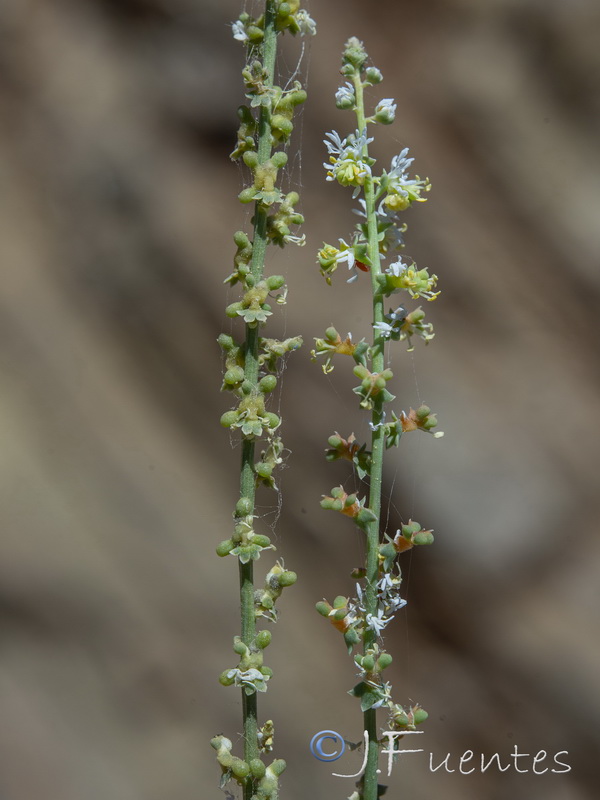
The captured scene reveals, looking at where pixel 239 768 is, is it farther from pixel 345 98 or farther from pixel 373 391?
pixel 345 98

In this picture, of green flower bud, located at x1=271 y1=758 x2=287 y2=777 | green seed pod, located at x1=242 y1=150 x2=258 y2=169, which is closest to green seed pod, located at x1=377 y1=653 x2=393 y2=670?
green flower bud, located at x1=271 y1=758 x2=287 y2=777

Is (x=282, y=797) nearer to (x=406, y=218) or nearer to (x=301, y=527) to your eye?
(x=301, y=527)

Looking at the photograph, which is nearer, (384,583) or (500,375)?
(384,583)

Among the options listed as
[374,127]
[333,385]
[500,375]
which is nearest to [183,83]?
→ [374,127]

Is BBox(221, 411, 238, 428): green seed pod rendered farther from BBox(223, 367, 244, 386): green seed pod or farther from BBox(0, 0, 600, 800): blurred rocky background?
BBox(0, 0, 600, 800): blurred rocky background

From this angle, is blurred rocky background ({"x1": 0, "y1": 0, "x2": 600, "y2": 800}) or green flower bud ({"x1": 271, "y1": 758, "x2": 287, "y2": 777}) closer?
green flower bud ({"x1": 271, "y1": 758, "x2": 287, "y2": 777})

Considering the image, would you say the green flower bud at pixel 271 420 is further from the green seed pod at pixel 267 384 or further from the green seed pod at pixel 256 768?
the green seed pod at pixel 256 768
